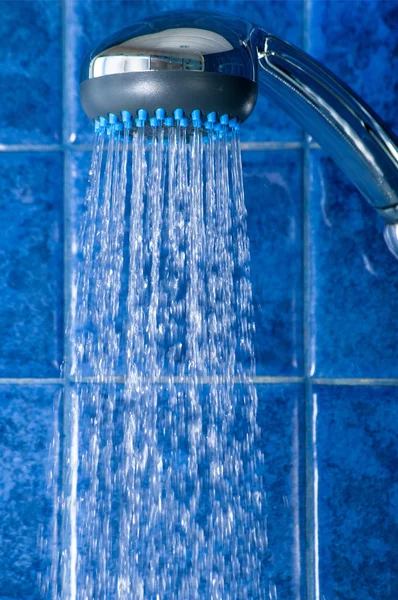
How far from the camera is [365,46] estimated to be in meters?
0.62

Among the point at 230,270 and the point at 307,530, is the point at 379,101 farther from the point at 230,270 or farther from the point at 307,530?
the point at 307,530

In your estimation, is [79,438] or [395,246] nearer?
[395,246]

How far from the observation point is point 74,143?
25.5 inches

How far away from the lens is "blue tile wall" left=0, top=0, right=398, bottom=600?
630mm

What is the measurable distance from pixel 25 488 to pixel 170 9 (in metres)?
0.43

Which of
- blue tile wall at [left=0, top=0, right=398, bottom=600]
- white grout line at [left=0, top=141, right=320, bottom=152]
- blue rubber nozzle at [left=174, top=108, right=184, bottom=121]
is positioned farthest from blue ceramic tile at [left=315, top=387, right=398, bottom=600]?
blue rubber nozzle at [left=174, top=108, right=184, bottom=121]

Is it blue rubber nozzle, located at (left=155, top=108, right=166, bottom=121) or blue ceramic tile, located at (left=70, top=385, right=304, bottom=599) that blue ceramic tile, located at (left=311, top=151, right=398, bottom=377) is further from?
blue rubber nozzle, located at (left=155, top=108, right=166, bottom=121)

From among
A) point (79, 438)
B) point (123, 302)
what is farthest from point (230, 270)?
point (79, 438)

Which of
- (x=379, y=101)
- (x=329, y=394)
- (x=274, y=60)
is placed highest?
(x=379, y=101)

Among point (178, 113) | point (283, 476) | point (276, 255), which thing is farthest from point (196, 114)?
point (283, 476)

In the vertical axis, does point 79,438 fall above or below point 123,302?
below

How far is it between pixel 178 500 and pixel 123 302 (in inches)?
6.9

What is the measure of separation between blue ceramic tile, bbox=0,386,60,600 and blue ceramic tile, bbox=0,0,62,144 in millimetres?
229

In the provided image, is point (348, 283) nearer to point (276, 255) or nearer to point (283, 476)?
point (276, 255)
